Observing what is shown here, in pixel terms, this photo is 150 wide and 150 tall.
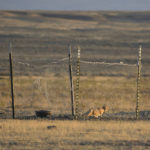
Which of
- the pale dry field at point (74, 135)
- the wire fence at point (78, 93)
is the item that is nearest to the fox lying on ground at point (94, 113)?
the wire fence at point (78, 93)

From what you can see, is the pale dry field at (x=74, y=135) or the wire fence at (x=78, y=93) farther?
the wire fence at (x=78, y=93)

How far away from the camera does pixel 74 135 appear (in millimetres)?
9039

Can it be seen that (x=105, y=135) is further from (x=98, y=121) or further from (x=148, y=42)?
(x=148, y=42)

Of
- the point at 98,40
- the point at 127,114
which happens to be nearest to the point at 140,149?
the point at 127,114

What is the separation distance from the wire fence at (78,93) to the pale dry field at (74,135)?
992 mm

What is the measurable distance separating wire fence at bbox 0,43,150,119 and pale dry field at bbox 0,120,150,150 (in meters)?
0.99

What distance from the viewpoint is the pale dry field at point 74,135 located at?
792 centimetres

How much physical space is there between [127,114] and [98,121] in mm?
1502

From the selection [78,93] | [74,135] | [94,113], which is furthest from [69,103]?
[74,135]

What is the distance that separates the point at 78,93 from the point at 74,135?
100 inches

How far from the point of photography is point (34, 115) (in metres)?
12.0

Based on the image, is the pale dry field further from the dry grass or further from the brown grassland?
the dry grass

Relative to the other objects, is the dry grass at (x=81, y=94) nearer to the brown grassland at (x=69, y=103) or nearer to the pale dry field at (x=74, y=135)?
the brown grassland at (x=69, y=103)

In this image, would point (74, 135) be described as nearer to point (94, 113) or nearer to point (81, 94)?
point (94, 113)
